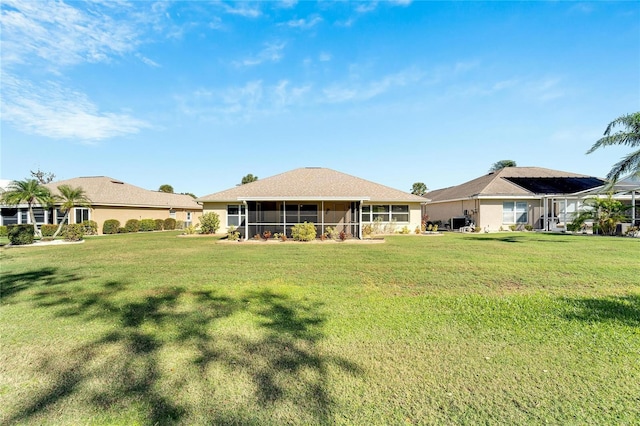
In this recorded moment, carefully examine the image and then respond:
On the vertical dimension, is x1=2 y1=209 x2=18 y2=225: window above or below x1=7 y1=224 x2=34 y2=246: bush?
above

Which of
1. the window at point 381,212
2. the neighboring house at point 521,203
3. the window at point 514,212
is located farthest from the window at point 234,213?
the window at point 514,212

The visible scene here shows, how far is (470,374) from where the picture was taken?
10.5 ft

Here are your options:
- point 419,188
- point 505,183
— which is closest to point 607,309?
point 505,183

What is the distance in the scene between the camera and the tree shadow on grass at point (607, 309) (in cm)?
468

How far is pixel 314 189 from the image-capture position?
21594mm

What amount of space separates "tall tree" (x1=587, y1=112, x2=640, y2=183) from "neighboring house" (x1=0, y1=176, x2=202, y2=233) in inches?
1026

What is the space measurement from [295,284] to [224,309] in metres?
2.00

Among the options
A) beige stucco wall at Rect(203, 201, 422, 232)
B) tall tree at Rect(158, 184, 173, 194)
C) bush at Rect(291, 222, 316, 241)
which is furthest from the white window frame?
tall tree at Rect(158, 184, 173, 194)

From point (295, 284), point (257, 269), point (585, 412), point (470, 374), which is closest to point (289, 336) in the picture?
point (470, 374)

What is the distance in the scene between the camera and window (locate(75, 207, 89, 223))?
78.9ft

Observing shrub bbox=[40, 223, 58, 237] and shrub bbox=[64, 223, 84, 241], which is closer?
shrub bbox=[64, 223, 84, 241]

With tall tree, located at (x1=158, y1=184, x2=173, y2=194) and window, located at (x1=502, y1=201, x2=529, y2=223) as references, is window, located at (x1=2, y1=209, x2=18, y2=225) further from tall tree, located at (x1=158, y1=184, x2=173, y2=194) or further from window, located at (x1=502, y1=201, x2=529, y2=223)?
window, located at (x1=502, y1=201, x2=529, y2=223)

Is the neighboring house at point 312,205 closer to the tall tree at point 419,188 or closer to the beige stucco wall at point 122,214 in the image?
the beige stucco wall at point 122,214

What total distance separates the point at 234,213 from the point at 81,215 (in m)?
13.0
